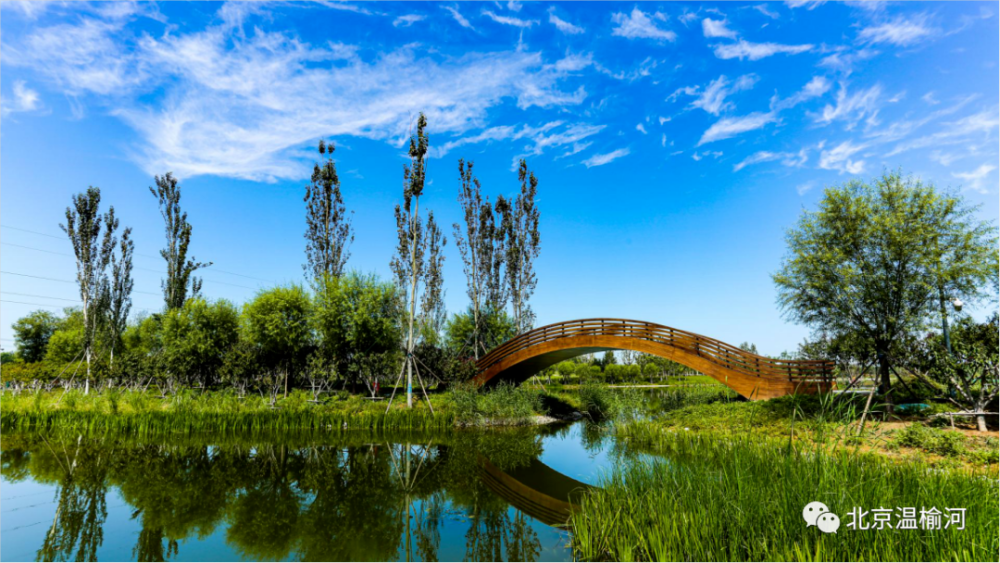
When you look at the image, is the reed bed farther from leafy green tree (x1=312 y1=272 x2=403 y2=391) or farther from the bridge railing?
the bridge railing

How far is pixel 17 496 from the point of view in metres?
8.45

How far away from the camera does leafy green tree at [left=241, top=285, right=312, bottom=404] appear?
906 inches

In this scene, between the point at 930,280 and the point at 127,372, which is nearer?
the point at 930,280

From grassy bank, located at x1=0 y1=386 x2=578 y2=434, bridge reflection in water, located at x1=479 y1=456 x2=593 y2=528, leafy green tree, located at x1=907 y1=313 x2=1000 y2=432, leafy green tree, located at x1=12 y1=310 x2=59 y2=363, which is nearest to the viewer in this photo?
bridge reflection in water, located at x1=479 y1=456 x2=593 y2=528

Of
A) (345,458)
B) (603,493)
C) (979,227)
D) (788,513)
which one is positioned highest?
(979,227)

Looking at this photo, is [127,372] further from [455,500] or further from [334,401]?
[455,500]

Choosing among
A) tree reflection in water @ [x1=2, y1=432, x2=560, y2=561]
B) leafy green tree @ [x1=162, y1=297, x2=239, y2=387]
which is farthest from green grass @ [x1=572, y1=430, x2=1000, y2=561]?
leafy green tree @ [x1=162, y1=297, x2=239, y2=387]

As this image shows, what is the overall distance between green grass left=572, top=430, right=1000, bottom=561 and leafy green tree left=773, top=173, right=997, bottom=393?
11021 mm

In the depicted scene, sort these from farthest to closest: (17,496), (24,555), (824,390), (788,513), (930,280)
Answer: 1. (824,390)
2. (930,280)
3. (17,496)
4. (24,555)
5. (788,513)

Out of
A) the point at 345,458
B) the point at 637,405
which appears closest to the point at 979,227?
the point at 637,405

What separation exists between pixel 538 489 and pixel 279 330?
696 inches

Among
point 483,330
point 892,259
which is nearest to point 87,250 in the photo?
point 483,330

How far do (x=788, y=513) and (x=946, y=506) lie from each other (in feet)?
5.48

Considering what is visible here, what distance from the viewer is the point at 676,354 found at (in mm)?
19297
